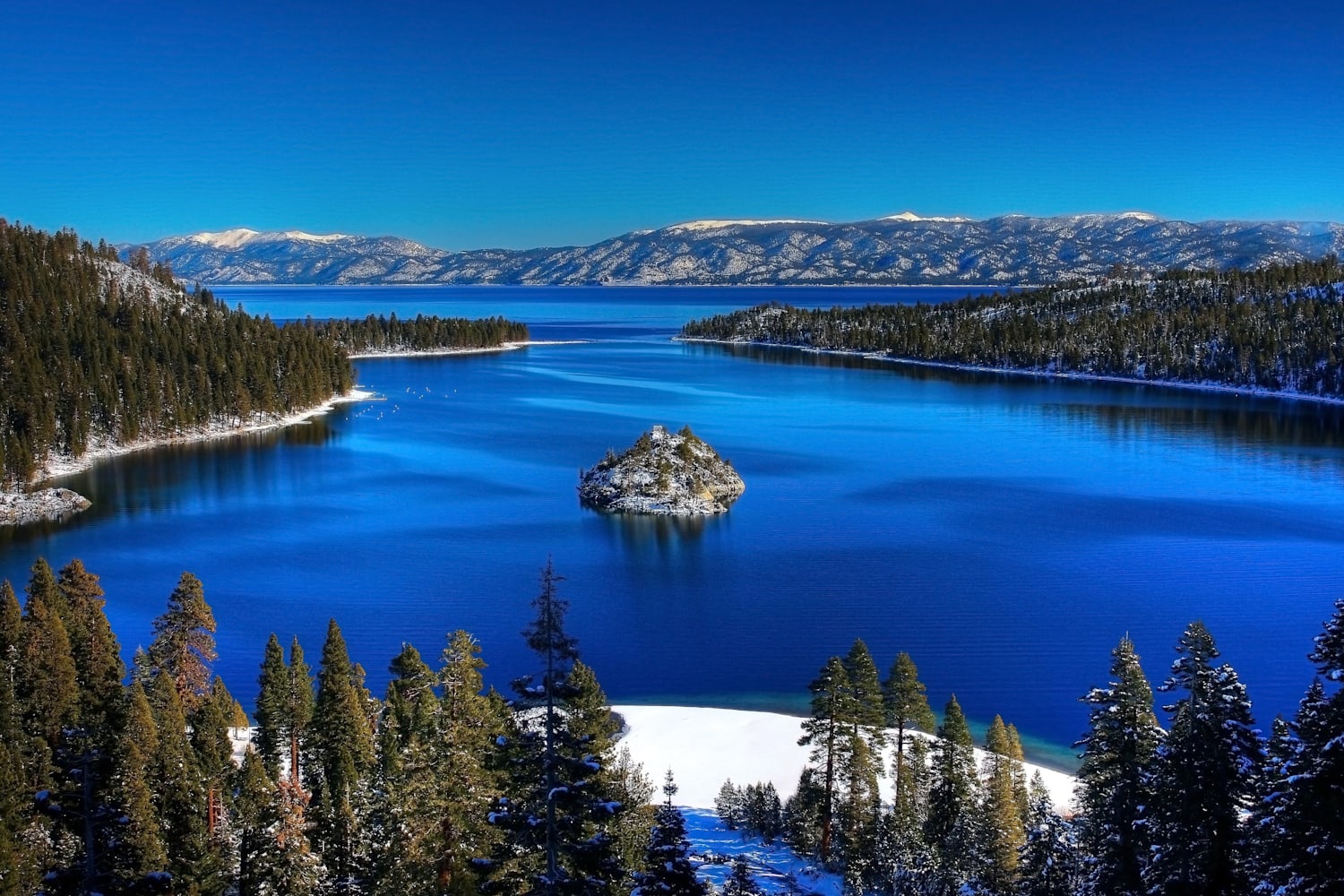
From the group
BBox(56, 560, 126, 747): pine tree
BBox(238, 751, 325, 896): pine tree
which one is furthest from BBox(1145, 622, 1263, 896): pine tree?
BBox(56, 560, 126, 747): pine tree

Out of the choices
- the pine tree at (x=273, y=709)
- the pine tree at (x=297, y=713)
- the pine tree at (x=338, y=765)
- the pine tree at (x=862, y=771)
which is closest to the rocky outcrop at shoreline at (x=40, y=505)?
the pine tree at (x=297, y=713)

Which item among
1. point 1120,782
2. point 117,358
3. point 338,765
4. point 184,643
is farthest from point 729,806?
point 117,358

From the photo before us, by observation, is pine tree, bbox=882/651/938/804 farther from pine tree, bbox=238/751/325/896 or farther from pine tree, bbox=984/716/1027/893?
pine tree, bbox=238/751/325/896

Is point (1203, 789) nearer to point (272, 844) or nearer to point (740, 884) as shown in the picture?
point (740, 884)

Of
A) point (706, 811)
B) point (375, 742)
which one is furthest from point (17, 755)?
point (706, 811)

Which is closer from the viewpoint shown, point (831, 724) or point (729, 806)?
point (831, 724)

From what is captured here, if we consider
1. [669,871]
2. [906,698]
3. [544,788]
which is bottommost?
[906,698]
